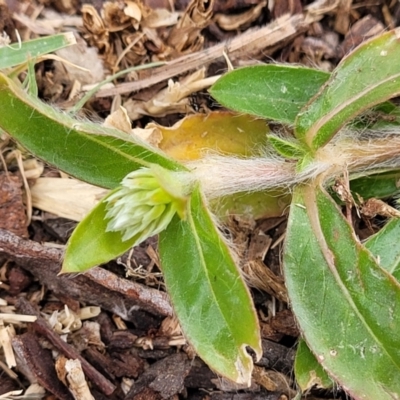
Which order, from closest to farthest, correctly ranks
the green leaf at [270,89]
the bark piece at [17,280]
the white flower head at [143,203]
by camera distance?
the white flower head at [143,203], the green leaf at [270,89], the bark piece at [17,280]

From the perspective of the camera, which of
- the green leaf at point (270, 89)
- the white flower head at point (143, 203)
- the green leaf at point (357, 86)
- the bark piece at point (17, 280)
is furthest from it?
the bark piece at point (17, 280)

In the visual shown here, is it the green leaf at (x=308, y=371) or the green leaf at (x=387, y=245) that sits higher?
the green leaf at (x=387, y=245)

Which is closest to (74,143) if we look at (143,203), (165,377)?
(143,203)

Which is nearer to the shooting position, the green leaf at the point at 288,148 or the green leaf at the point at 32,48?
the green leaf at the point at 288,148

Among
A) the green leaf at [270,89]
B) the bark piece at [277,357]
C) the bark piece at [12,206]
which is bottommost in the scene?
the bark piece at [277,357]

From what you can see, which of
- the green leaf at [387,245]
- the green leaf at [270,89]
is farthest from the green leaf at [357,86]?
the green leaf at [387,245]

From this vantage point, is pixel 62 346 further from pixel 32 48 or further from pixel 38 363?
pixel 32 48

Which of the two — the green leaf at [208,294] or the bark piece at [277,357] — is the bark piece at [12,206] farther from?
the bark piece at [277,357]
